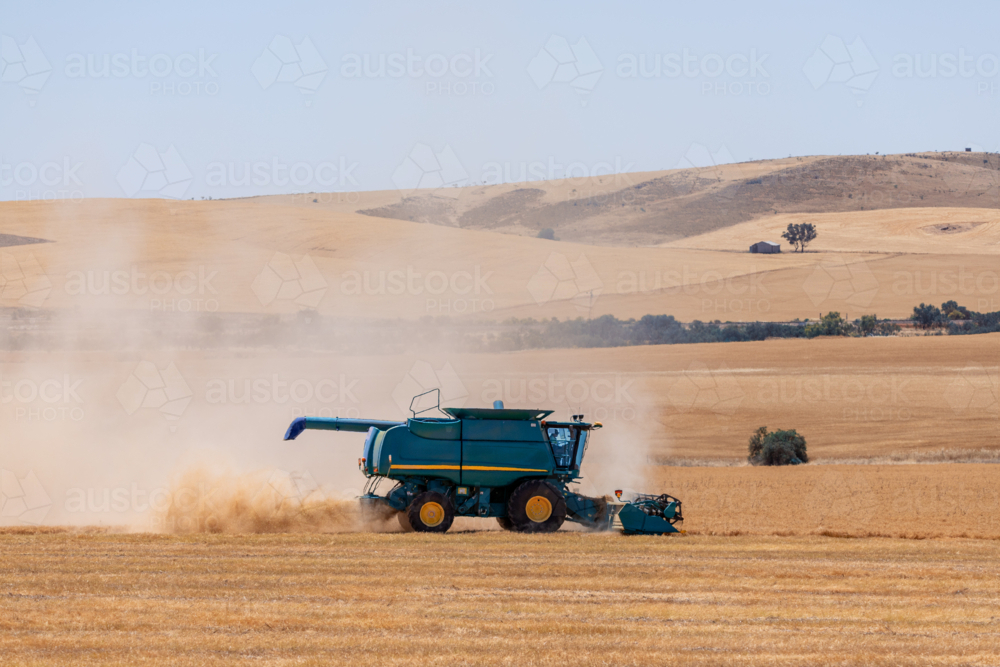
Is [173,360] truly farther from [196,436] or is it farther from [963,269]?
[963,269]

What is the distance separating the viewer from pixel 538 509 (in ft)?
59.4

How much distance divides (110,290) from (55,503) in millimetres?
27402

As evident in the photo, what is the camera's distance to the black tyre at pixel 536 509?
18.1m

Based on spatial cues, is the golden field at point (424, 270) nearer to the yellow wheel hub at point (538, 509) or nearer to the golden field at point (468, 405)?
the golden field at point (468, 405)

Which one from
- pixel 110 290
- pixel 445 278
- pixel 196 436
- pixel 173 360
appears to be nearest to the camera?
pixel 196 436

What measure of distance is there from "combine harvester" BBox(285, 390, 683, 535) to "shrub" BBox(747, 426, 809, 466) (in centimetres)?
1455

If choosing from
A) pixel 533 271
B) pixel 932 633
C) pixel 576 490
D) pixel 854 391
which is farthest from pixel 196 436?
pixel 533 271

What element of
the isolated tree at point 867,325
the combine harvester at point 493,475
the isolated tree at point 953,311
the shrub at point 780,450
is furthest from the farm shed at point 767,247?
the combine harvester at point 493,475

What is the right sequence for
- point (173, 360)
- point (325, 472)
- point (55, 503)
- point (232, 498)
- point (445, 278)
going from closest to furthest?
point (232, 498), point (55, 503), point (325, 472), point (173, 360), point (445, 278)

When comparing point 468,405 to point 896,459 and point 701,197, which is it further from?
point 701,197

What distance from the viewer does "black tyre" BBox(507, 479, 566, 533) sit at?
59.3 feet

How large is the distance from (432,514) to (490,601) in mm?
6231

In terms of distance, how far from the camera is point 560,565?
14281 millimetres

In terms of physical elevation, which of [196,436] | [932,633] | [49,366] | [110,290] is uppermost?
[110,290]
